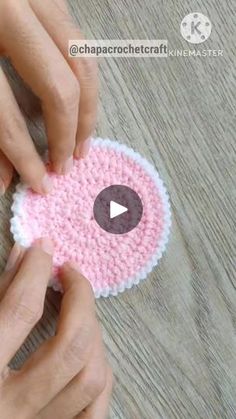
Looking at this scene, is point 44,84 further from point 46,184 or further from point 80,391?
point 80,391

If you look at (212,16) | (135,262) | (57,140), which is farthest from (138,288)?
(212,16)

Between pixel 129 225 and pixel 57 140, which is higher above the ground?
pixel 57 140

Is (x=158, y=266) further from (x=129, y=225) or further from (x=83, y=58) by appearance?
(x=83, y=58)

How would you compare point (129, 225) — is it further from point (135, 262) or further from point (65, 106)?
point (65, 106)

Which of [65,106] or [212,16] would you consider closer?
[65,106]

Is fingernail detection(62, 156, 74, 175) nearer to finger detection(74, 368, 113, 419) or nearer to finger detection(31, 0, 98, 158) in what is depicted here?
finger detection(31, 0, 98, 158)

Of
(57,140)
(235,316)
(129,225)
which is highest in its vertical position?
(57,140)

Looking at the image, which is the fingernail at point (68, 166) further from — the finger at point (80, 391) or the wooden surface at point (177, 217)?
the finger at point (80, 391)
